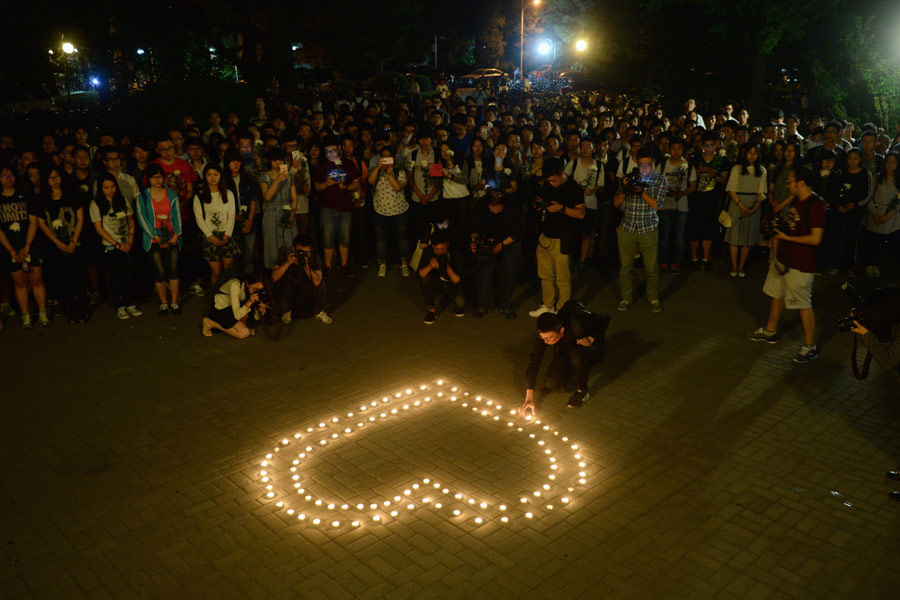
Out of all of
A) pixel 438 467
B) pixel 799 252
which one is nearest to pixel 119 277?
pixel 438 467

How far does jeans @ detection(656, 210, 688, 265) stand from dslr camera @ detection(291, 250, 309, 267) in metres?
4.90

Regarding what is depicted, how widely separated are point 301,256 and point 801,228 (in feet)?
17.6

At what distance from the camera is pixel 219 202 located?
33.3 ft

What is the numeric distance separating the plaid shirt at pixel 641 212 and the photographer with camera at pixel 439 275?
2.11 m

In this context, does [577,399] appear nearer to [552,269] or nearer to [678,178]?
[552,269]

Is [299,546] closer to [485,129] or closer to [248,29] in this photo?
[485,129]

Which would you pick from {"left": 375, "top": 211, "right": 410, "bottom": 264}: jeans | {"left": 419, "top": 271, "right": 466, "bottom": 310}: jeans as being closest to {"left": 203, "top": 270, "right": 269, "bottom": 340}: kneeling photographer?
{"left": 419, "top": 271, "right": 466, "bottom": 310}: jeans

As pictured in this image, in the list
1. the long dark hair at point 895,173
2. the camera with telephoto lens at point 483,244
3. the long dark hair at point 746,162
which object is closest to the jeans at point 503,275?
the camera with telephoto lens at point 483,244

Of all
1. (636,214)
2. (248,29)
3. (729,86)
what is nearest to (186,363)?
(636,214)

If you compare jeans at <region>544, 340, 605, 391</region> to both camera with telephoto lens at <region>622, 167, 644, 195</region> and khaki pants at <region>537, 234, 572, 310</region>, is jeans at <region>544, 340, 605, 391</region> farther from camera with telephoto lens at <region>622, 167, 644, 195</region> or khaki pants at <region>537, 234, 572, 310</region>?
camera with telephoto lens at <region>622, 167, 644, 195</region>

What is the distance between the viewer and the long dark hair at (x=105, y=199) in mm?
9680

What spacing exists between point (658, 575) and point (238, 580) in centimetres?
255

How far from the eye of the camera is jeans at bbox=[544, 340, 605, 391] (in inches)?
295

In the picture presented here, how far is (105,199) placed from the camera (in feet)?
31.8
